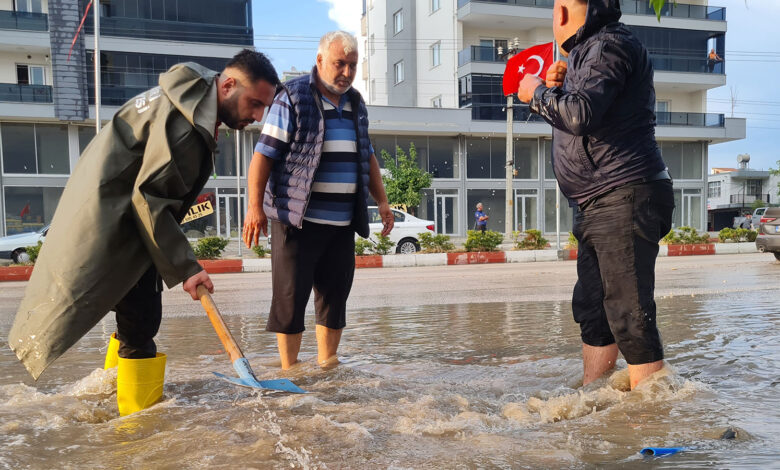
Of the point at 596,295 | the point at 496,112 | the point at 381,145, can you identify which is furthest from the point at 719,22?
the point at 596,295

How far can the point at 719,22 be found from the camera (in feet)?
116

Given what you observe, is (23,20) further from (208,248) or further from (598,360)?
(598,360)

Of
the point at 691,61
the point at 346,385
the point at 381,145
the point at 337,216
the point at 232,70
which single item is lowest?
the point at 346,385

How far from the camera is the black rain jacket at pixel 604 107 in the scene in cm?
265

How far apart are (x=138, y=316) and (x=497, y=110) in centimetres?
2996

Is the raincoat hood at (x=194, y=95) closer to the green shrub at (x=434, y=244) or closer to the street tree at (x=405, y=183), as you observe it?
the green shrub at (x=434, y=244)

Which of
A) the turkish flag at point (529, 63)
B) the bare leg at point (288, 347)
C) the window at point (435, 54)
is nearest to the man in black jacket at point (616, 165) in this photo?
the bare leg at point (288, 347)

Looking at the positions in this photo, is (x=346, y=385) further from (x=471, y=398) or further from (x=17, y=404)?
(x=17, y=404)

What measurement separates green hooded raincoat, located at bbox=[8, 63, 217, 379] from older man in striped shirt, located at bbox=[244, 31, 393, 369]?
828mm

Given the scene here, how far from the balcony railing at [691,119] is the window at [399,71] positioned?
15.0m

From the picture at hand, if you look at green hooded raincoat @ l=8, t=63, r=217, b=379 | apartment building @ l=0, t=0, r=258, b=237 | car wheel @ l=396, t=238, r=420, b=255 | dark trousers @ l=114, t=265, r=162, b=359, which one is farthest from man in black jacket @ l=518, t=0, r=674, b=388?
apartment building @ l=0, t=0, r=258, b=237

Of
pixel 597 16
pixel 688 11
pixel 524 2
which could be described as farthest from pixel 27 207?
pixel 688 11

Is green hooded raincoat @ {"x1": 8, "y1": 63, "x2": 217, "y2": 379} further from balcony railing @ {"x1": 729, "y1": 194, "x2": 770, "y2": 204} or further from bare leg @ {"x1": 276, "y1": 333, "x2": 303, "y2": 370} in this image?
balcony railing @ {"x1": 729, "y1": 194, "x2": 770, "y2": 204}

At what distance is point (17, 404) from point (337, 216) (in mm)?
1796
